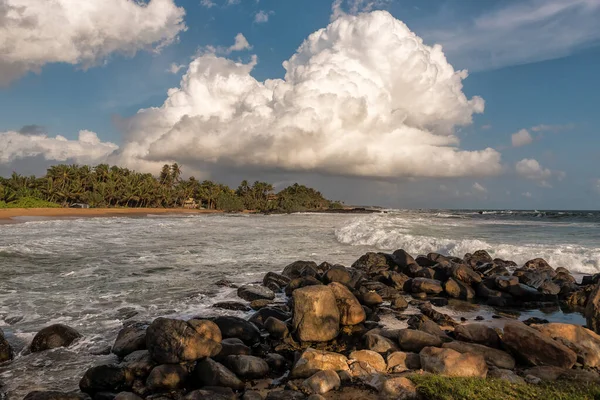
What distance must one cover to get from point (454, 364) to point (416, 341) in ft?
3.84

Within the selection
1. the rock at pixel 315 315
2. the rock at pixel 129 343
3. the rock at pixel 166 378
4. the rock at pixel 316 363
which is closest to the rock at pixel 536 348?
the rock at pixel 316 363

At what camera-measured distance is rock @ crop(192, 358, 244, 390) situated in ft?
20.0

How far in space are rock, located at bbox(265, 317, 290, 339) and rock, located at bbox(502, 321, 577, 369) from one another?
441 cm

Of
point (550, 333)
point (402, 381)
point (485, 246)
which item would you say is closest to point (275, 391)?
point (402, 381)

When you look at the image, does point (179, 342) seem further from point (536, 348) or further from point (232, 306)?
point (536, 348)

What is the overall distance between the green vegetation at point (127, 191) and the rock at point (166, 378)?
256 ft

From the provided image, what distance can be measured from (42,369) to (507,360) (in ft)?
27.4

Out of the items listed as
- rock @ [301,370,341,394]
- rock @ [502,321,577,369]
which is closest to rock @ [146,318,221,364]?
rock @ [301,370,341,394]

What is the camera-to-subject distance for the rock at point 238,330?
7.98 metres

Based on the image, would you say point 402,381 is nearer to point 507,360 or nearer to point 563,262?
point 507,360

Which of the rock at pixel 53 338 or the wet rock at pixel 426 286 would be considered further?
the wet rock at pixel 426 286

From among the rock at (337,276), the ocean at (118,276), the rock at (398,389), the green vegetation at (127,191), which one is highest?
the green vegetation at (127,191)

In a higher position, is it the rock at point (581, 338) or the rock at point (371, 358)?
the rock at point (581, 338)

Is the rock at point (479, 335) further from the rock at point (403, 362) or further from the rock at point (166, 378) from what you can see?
the rock at point (166, 378)
